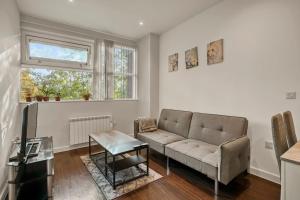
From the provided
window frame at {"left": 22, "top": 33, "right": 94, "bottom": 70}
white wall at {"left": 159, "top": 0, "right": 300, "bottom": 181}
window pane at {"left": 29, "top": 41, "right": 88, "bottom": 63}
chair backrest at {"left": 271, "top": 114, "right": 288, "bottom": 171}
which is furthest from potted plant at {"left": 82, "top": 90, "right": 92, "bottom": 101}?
chair backrest at {"left": 271, "top": 114, "right": 288, "bottom": 171}

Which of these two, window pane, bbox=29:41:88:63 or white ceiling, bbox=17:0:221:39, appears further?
window pane, bbox=29:41:88:63

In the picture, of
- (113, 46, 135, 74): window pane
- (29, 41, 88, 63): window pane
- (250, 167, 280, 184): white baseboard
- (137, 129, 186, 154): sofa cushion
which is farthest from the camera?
(113, 46, 135, 74): window pane

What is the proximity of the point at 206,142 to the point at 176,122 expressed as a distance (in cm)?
75

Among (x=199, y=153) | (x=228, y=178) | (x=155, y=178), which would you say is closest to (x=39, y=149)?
(x=155, y=178)

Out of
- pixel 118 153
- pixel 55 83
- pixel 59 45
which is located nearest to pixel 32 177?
pixel 118 153

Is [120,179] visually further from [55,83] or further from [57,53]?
[57,53]

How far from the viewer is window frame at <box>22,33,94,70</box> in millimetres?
3068

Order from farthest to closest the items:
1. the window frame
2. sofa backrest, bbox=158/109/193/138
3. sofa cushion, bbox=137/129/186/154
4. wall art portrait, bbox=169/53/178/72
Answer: wall art portrait, bbox=169/53/178/72 → the window frame → sofa backrest, bbox=158/109/193/138 → sofa cushion, bbox=137/129/186/154

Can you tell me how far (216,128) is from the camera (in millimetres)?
2486

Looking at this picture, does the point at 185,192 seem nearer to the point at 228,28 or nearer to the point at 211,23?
the point at 228,28

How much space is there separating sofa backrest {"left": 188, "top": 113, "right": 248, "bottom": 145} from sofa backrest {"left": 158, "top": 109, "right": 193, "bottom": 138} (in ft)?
0.37

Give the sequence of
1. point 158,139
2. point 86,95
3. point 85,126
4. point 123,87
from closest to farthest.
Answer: point 158,139 < point 85,126 < point 86,95 < point 123,87

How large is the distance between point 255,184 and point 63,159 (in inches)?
121

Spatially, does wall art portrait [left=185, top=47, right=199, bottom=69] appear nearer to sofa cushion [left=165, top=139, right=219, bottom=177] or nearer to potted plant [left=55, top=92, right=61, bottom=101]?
sofa cushion [left=165, top=139, right=219, bottom=177]
